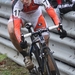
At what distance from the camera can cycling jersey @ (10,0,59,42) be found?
485 centimetres

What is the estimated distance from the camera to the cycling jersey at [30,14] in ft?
15.9

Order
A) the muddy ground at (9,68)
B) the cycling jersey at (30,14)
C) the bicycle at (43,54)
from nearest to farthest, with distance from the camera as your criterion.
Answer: the bicycle at (43,54), the cycling jersey at (30,14), the muddy ground at (9,68)

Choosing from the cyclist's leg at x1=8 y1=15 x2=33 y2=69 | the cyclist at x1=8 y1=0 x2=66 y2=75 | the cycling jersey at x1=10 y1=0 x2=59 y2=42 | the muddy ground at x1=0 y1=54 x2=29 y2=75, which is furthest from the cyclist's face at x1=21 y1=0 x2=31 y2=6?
the muddy ground at x1=0 y1=54 x2=29 y2=75

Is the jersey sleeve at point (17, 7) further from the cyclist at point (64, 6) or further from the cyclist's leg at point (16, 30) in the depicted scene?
the cyclist at point (64, 6)

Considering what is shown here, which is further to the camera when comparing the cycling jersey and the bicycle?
the cycling jersey

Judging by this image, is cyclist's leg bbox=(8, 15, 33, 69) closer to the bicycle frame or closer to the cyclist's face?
the bicycle frame

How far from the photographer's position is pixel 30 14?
204 inches

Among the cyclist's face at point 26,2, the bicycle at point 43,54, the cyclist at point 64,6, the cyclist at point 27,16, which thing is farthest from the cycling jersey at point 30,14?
the cyclist at point 64,6

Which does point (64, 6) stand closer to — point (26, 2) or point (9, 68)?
point (26, 2)

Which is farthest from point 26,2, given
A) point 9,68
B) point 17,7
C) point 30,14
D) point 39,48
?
Answer: point 9,68

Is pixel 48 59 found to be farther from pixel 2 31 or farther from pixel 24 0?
pixel 2 31

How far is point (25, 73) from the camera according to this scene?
630 centimetres

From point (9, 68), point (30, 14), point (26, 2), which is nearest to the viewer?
point (26, 2)

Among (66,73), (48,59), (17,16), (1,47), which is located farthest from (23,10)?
(1,47)
